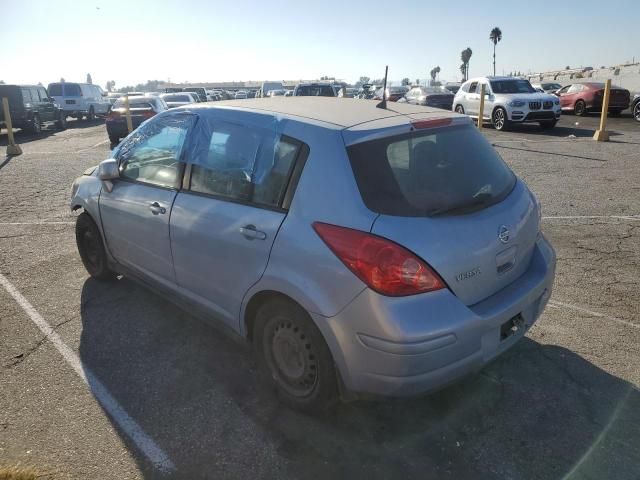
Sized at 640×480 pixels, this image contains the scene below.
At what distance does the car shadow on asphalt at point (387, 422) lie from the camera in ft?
8.15

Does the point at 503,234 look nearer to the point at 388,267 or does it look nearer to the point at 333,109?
the point at 388,267

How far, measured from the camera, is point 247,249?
9.43 feet

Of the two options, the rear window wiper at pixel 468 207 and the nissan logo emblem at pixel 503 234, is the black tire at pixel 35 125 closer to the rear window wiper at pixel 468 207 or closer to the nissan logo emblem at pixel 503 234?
the rear window wiper at pixel 468 207

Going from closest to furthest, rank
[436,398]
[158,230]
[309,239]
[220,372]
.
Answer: [309,239] → [436,398] → [220,372] → [158,230]

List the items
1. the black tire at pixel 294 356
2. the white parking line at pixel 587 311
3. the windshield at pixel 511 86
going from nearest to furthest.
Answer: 1. the black tire at pixel 294 356
2. the white parking line at pixel 587 311
3. the windshield at pixel 511 86

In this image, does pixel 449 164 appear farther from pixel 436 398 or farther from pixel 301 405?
pixel 301 405

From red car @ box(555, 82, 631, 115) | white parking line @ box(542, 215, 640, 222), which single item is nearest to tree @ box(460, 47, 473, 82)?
red car @ box(555, 82, 631, 115)

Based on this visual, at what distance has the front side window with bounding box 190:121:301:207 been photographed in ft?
9.31

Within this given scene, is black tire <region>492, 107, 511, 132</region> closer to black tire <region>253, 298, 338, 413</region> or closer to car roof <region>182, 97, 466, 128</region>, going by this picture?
car roof <region>182, 97, 466, 128</region>

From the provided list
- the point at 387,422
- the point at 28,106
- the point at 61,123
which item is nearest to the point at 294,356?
the point at 387,422

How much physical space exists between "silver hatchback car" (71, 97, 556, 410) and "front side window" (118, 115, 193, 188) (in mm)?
30

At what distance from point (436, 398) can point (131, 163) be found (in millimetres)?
2940

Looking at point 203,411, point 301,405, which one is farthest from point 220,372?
point 301,405

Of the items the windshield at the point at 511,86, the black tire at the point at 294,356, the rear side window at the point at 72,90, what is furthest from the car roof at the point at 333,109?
the rear side window at the point at 72,90
